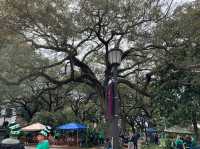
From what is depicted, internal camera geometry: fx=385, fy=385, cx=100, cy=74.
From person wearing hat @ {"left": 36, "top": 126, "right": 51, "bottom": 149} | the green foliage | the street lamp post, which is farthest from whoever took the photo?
the green foliage

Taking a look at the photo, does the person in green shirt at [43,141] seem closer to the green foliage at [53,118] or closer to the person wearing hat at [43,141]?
the person wearing hat at [43,141]

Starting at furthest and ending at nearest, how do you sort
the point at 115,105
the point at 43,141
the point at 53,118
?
1. the point at 53,118
2. the point at 115,105
3. the point at 43,141

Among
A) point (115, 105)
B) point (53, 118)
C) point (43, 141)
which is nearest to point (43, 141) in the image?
point (43, 141)

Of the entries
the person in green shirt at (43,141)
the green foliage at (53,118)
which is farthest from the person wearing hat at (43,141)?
the green foliage at (53,118)

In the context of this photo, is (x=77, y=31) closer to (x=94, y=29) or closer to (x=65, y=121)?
(x=94, y=29)

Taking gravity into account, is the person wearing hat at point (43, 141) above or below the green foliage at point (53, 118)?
below

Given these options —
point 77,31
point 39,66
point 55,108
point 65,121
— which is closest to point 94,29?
point 77,31

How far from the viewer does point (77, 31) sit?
18266mm

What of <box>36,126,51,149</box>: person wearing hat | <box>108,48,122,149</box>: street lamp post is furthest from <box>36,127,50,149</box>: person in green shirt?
<box>108,48,122,149</box>: street lamp post

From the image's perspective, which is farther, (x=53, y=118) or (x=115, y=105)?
(x=53, y=118)

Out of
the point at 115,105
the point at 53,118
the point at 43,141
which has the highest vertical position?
the point at 53,118

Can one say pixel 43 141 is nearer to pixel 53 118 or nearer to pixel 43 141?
pixel 43 141

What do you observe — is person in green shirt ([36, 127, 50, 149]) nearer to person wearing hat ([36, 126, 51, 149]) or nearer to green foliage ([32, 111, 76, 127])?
person wearing hat ([36, 126, 51, 149])

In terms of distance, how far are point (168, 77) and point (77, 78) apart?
20.1 ft
